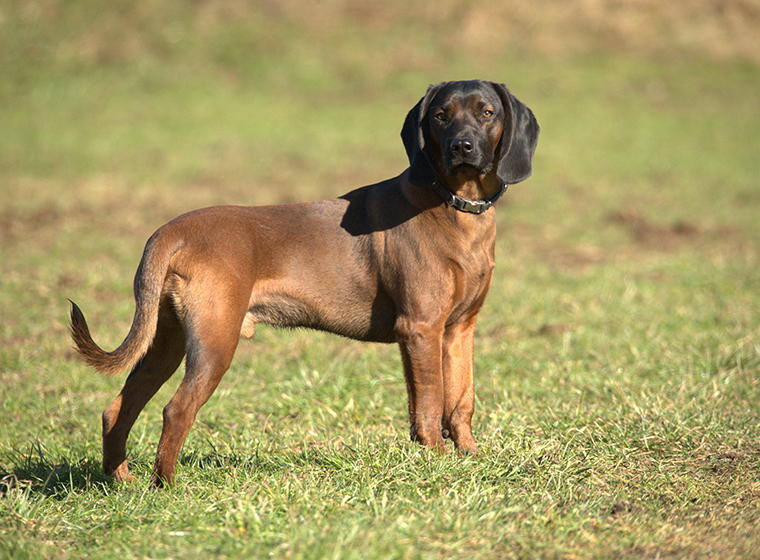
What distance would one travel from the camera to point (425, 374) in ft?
12.2

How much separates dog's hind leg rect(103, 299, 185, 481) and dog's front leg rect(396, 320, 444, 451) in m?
1.12

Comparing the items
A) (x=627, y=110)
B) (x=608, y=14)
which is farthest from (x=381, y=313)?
(x=608, y=14)

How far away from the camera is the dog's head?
12.2 ft

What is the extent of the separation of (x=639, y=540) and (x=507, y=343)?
2.90m

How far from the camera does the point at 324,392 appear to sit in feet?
16.0

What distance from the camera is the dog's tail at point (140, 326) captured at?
135 inches

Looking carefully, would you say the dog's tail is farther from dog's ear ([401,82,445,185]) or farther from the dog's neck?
the dog's neck

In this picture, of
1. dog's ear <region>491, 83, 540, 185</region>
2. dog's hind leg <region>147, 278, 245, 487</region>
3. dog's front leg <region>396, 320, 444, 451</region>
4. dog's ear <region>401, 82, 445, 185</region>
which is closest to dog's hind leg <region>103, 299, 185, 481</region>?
dog's hind leg <region>147, 278, 245, 487</region>

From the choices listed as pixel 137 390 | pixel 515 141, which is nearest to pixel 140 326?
pixel 137 390

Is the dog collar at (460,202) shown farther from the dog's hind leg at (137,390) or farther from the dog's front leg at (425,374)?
the dog's hind leg at (137,390)

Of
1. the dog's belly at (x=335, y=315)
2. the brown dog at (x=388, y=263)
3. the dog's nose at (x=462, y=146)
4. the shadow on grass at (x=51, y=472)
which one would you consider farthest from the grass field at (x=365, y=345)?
the dog's nose at (x=462, y=146)

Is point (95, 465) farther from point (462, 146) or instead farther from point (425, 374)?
point (462, 146)

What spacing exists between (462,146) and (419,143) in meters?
0.29

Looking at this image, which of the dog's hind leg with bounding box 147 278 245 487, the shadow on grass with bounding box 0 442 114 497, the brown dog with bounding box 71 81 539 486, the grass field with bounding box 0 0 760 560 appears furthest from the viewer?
the shadow on grass with bounding box 0 442 114 497
